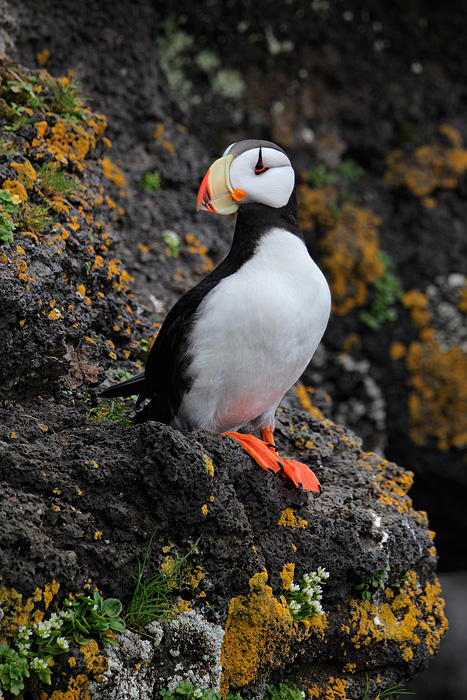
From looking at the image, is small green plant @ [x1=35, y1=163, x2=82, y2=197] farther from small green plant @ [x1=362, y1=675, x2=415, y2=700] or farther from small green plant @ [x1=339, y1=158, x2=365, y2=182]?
small green plant @ [x1=339, y1=158, x2=365, y2=182]

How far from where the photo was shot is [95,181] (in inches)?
168

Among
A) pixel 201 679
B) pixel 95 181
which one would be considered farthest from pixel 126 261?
pixel 201 679

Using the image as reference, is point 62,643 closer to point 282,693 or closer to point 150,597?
point 150,597

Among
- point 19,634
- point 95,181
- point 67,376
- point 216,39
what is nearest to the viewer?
point 19,634

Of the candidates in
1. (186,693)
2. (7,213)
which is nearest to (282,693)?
(186,693)

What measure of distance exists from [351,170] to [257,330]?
399 cm

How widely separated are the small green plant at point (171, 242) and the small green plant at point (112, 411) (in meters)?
1.63

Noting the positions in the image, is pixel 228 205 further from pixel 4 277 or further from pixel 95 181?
pixel 95 181

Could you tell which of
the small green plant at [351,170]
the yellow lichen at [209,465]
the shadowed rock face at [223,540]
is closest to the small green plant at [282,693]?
the shadowed rock face at [223,540]

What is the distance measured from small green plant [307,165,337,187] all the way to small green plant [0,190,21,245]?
3449 millimetres

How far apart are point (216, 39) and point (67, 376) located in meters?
3.71

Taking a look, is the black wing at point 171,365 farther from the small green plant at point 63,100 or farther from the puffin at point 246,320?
the small green plant at point 63,100

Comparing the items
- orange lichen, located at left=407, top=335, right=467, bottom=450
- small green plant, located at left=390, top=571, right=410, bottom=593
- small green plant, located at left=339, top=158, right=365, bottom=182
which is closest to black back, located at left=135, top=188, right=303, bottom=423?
small green plant, located at left=390, top=571, right=410, bottom=593

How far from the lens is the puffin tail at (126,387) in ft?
10.3
